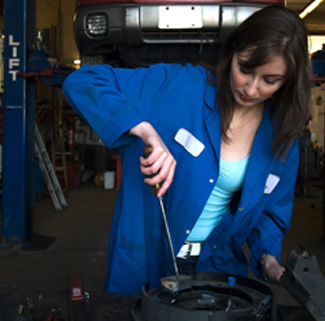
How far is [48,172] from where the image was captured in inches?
203

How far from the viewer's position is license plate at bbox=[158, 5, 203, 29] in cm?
300

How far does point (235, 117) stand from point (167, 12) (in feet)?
6.13

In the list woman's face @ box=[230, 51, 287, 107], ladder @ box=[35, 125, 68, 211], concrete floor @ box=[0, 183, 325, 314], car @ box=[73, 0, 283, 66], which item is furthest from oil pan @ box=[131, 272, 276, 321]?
ladder @ box=[35, 125, 68, 211]

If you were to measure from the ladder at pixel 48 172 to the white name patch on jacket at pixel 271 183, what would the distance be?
3.89 m

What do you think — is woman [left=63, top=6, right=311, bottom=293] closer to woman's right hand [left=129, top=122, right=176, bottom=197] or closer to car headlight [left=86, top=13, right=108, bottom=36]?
woman's right hand [left=129, top=122, right=176, bottom=197]

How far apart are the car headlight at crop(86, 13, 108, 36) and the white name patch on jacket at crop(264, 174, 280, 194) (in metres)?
2.13

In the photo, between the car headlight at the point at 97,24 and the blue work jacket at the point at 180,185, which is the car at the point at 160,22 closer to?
the car headlight at the point at 97,24

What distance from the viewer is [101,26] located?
3.12m

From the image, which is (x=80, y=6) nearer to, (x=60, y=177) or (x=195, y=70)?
(x=195, y=70)

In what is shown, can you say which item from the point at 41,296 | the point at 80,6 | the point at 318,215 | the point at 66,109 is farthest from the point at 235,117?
the point at 66,109

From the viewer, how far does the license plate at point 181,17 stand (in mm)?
2996

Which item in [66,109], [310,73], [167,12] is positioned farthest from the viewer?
[66,109]

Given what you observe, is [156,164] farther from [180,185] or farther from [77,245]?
[77,245]

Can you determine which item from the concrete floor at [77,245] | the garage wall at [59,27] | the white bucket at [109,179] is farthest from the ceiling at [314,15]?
the concrete floor at [77,245]
